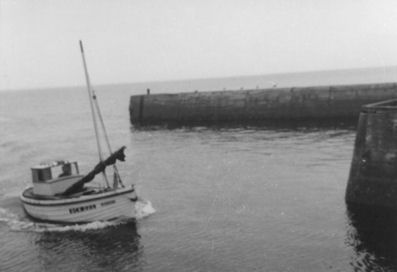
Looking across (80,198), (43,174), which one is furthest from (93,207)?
(43,174)

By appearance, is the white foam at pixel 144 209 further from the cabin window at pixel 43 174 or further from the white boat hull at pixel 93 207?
the cabin window at pixel 43 174

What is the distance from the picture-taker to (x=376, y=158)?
74.5ft

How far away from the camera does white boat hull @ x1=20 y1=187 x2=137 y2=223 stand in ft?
76.5

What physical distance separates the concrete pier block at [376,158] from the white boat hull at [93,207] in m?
12.2

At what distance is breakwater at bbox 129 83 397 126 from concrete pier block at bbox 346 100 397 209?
3416 cm

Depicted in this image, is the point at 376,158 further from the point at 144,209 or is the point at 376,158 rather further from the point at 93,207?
the point at 93,207

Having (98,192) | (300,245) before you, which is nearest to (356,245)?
(300,245)

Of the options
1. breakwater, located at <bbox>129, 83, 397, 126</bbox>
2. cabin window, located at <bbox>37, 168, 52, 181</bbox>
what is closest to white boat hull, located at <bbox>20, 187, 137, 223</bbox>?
cabin window, located at <bbox>37, 168, 52, 181</bbox>

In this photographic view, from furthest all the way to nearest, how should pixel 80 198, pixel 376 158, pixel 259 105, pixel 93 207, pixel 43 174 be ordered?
A: pixel 259 105 < pixel 43 174 < pixel 93 207 < pixel 80 198 < pixel 376 158

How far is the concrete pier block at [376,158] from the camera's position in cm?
2217

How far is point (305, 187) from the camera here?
2862 cm

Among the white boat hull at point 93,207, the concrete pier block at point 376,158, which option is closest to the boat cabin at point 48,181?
the white boat hull at point 93,207

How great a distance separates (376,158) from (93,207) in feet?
49.4

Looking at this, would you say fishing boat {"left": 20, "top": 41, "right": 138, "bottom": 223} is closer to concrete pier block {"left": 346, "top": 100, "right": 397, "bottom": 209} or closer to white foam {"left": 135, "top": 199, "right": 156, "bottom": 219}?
white foam {"left": 135, "top": 199, "right": 156, "bottom": 219}
